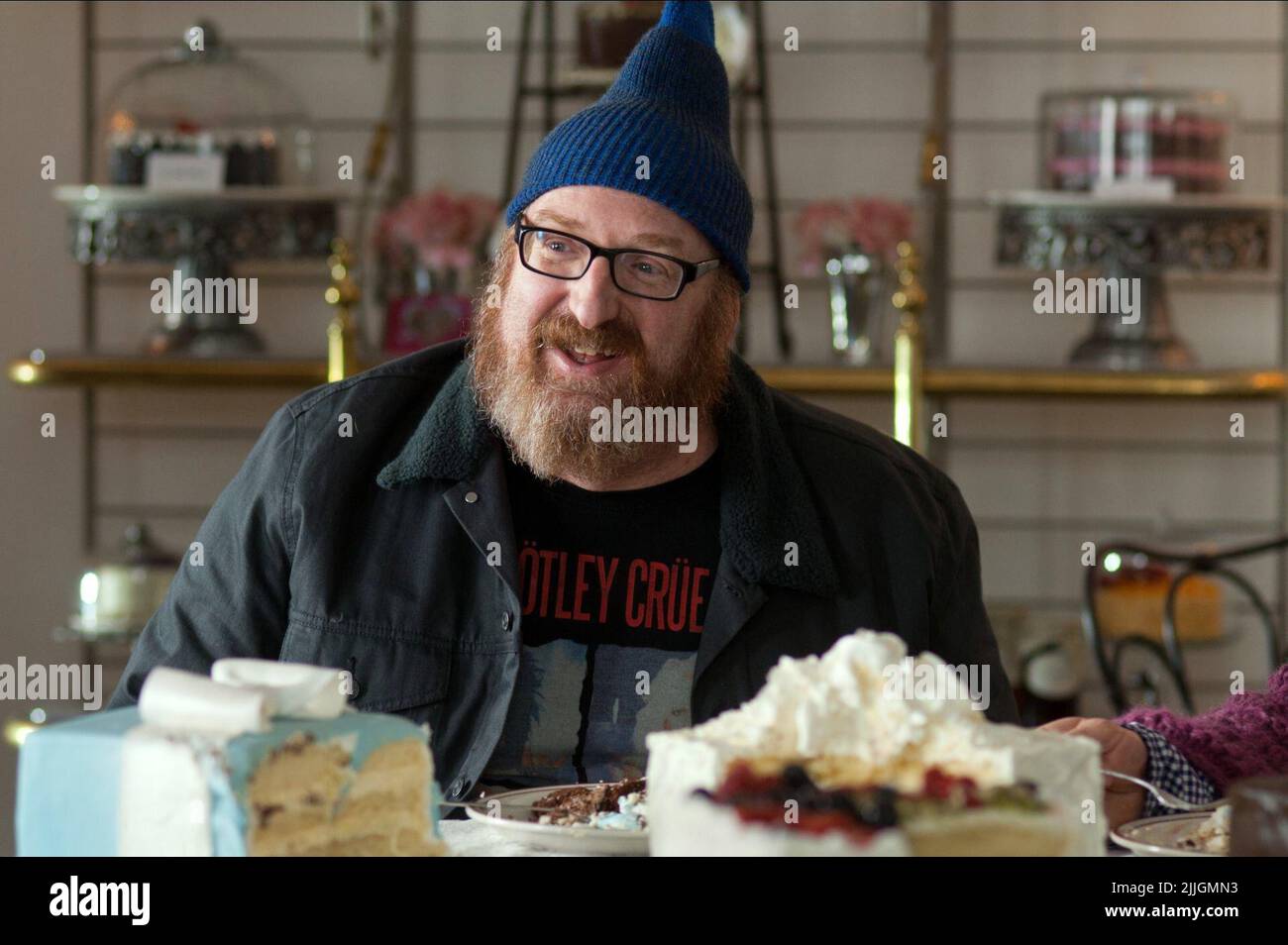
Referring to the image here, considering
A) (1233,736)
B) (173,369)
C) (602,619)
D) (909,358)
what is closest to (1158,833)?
(1233,736)

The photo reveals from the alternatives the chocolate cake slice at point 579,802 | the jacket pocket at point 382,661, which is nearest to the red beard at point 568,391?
the jacket pocket at point 382,661

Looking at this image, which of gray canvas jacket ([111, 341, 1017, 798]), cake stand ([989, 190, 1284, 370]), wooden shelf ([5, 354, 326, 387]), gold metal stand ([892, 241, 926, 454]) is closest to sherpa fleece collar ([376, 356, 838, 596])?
gray canvas jacket ([111, 341, 1017, 798])

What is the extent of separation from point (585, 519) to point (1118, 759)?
63 centimetres

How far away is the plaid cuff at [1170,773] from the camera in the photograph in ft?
4.22

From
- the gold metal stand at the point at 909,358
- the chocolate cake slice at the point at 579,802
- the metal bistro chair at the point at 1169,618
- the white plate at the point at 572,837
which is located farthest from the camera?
the gold metal stand at the point at 909,358

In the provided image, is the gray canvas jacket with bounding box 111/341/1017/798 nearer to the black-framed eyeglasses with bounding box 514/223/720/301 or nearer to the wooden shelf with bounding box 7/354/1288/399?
the black-framed eyeglasses with bounding box 514/223/720/301

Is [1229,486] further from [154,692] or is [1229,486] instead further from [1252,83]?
[154,692]

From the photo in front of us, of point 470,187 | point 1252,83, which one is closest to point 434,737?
point 470,187

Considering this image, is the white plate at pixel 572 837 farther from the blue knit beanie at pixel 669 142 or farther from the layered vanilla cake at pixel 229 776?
the blue knit beanie at pixel 669 142

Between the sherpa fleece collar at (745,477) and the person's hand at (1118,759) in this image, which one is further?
the sherpa fleece collar at (745,477)

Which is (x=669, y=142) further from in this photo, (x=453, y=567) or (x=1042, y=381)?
(x=1042, y=381)

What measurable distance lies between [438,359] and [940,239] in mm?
1665


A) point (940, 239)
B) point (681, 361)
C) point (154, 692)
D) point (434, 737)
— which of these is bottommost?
point (434, 737)

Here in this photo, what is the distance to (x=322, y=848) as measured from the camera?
2.91 feet
